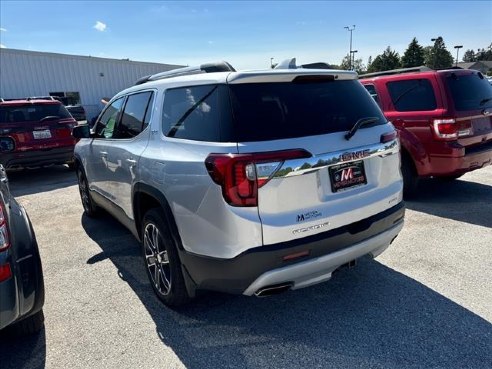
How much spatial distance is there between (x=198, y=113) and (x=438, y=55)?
86001mm

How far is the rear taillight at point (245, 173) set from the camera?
2.25m

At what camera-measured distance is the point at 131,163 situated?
3420 mm

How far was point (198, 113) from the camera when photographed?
2.65m

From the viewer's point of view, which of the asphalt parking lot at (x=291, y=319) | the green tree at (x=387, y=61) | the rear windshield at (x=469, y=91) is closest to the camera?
the asphalt parking lot at (x=291, y=319)

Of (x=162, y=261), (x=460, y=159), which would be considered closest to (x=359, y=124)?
(x=162, y=261)

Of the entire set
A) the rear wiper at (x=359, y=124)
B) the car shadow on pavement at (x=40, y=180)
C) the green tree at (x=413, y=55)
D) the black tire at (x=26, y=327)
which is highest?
the green tree at (x=413, y=55)

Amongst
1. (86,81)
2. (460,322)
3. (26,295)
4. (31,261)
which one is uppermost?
(86,81)

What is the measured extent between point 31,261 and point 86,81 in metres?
24.7

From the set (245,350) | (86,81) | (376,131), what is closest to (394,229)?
(376,131)

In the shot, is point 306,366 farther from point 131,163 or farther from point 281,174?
point 131,163

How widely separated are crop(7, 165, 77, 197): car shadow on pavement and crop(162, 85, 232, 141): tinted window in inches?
237

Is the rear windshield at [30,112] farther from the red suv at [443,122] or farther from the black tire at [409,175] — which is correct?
the black tire at [409,175]

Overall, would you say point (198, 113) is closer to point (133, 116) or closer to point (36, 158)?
point (133, 116)

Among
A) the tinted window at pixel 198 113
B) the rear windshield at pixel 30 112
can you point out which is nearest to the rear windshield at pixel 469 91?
the tinted window at pixel 198 113
